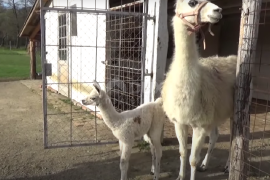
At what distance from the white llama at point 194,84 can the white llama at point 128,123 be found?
355 millimetres

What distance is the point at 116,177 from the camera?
4086 mm

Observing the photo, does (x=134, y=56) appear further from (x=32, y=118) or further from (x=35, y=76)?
(x=35, y=76)

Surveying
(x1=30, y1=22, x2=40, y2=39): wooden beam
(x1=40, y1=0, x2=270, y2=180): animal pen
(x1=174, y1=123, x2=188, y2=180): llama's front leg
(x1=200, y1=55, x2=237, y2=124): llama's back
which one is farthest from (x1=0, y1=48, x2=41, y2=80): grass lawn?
(x1=200, y1=55, x2=237, y2=124): llama's back

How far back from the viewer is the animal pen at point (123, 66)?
3.31 m

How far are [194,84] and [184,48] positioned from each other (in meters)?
0.45

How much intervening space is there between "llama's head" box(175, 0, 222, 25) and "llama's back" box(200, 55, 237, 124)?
0.82 metres

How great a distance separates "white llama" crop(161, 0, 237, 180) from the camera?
2924 millimetres

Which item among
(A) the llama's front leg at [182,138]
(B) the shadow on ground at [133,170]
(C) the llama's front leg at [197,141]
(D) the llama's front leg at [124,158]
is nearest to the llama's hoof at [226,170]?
(B) the shadow on ground at [133,170]

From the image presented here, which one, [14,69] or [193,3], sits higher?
[193,3]

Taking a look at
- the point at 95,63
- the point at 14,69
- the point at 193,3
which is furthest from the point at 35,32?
the point at 193,3

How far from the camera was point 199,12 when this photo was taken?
283 centimetres

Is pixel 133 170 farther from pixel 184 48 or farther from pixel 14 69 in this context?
pixel 14 69

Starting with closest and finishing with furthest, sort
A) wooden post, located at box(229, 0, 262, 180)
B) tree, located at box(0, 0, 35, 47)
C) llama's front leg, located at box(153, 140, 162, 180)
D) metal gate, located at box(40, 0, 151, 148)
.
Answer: wooden post, located at box(229, 0, 262, 180), llama's front leg, located at box(153, 140, 162, 180), metal gate, located at box(40, 0, 151, 148), tree, located at box(0, 0, 35, 47)

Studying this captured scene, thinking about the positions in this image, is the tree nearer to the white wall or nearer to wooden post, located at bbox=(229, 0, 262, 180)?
the white wall
